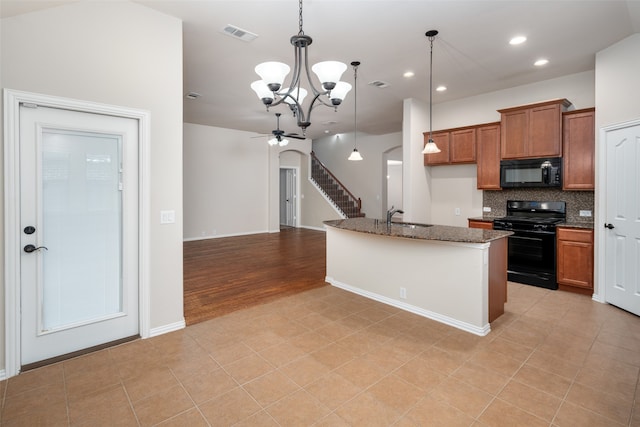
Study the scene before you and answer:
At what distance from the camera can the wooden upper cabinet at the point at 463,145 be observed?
5531 millimetres

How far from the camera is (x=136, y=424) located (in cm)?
189

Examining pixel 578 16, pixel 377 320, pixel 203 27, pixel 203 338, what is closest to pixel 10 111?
pixel 203 27

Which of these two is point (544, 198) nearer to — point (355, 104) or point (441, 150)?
point (441, 150)

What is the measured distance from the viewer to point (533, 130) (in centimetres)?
472

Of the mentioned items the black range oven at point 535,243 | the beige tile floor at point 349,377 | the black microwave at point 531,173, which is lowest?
the beige tile floor at point 349,377

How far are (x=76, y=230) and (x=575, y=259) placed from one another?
229 inches

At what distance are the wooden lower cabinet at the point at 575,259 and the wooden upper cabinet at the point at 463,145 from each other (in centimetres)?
187

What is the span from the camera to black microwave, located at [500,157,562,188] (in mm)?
4578

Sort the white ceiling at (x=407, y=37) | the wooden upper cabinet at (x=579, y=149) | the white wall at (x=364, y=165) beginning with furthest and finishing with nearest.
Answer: the white wall at (x=364, y=165) → the wooden upper cabinet at (x=579, y=149) → the white ceiling at (x=407, y=37)

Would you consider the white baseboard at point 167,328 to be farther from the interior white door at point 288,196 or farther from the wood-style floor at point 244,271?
the interior white door at point 288,196

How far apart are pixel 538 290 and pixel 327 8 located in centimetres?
453

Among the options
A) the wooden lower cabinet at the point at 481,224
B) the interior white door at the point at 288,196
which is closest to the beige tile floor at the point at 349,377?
the wooden lower cabinet at the point at 481,224

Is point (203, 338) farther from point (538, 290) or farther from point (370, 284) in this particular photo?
point (538, 290)

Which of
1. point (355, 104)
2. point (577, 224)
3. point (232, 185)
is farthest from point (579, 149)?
point (232, 185)
